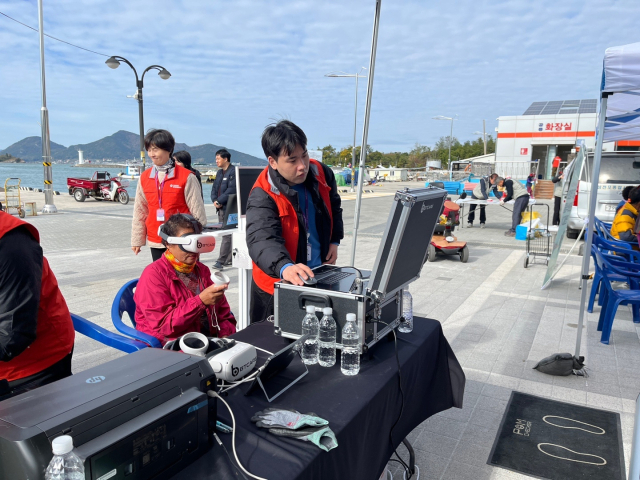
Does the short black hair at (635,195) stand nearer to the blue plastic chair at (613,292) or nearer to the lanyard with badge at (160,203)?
the blue plastic chair at (613,292)

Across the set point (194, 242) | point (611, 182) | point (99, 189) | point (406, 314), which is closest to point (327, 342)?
point (406, 314)

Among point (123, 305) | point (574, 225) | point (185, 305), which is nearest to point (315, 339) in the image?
point (185, 305)

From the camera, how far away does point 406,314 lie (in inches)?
92.4

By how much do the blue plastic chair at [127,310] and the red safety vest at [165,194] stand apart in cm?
109

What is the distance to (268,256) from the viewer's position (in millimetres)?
2238

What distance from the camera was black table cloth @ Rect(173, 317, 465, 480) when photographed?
129 centimetres

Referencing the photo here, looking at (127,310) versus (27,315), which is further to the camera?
(127,310)

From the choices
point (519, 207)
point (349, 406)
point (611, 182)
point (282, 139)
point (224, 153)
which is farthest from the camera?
point (519, 207)

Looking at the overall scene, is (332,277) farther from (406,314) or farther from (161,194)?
(161,194)

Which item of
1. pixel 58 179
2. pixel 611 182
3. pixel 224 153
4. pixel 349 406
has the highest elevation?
pixel 224 153

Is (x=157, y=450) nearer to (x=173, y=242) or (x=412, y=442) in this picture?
(x=173, y=242)

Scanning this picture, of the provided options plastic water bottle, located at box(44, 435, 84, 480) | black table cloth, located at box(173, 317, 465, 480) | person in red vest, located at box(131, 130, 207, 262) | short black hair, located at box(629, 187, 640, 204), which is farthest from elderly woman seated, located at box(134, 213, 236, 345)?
short black hair, located at box(629, 187, 640, 204)

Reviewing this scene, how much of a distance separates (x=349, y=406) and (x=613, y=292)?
13.0ft

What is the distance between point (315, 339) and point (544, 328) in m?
3.83
